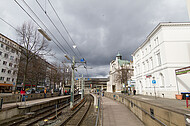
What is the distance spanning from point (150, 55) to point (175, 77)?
28.4ft

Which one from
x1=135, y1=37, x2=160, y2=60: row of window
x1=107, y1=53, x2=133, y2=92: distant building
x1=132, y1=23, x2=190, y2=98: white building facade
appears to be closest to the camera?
x1=132, y1=23, x2=190, y2=98: white building facade

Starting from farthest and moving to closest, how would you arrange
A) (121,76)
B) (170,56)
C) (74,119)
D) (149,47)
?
(121,76), (149,47), (170,56), (74,119)

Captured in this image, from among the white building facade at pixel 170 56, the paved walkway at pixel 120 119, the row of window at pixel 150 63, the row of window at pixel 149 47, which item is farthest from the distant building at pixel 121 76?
the paved walkway at pixel 120 119

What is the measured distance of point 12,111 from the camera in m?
11.4

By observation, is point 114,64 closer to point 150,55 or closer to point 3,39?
point 150,55

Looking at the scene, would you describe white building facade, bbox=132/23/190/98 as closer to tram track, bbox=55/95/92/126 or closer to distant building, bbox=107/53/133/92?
distant building, bbox=107/53/133/92

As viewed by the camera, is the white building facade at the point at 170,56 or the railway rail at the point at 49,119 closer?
the railway rail at the point at 49,119

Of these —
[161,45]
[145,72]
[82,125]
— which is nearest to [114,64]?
[145,72]

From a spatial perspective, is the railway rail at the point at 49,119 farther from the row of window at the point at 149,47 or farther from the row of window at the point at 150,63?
the row of window at the point at 149,47

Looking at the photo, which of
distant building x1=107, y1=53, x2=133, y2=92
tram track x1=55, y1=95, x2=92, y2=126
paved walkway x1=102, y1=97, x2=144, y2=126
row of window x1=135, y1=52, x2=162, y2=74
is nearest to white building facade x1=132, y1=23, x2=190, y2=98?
row of window x1=135, y1=52, x2=162, y2=74

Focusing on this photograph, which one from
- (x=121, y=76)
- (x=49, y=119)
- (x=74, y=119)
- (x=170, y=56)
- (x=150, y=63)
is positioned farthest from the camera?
(x=121, y=76)

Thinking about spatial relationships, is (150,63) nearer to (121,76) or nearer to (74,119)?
(121,76)

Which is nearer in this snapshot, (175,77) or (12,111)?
(12,111)

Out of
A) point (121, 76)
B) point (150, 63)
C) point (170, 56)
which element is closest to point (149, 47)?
point (150, 63)
